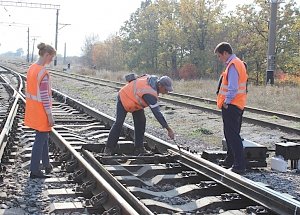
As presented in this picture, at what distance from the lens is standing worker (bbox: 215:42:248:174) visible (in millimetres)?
7168

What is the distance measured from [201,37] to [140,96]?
48.4 m

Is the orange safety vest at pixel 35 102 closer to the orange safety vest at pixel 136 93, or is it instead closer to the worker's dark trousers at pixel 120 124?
the orange safety vest at pixel 136 93

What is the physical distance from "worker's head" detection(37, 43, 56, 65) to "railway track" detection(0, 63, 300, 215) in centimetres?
137

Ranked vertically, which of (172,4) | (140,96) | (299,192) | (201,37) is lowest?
(299,192)

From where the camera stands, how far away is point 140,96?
23.3ft

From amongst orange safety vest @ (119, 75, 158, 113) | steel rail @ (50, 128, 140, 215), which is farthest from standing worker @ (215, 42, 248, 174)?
steel rail @ (50, 128, 140, 215)

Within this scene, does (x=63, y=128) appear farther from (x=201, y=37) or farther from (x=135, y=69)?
(x=135, y=69)

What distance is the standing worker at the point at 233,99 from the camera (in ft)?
23.5

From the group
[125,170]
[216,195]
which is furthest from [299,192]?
[125,170]

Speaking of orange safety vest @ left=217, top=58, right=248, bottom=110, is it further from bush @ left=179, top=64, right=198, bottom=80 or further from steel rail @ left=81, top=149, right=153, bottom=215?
bush @ left=179, top=64, right=198, bottom=80

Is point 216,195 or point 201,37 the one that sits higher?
point 201,37

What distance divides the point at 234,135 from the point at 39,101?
279cm

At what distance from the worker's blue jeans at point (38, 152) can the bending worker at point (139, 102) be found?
4.41 ft

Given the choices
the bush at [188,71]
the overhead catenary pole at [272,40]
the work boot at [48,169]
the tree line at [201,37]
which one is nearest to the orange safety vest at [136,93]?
the work boot at [48,169]
